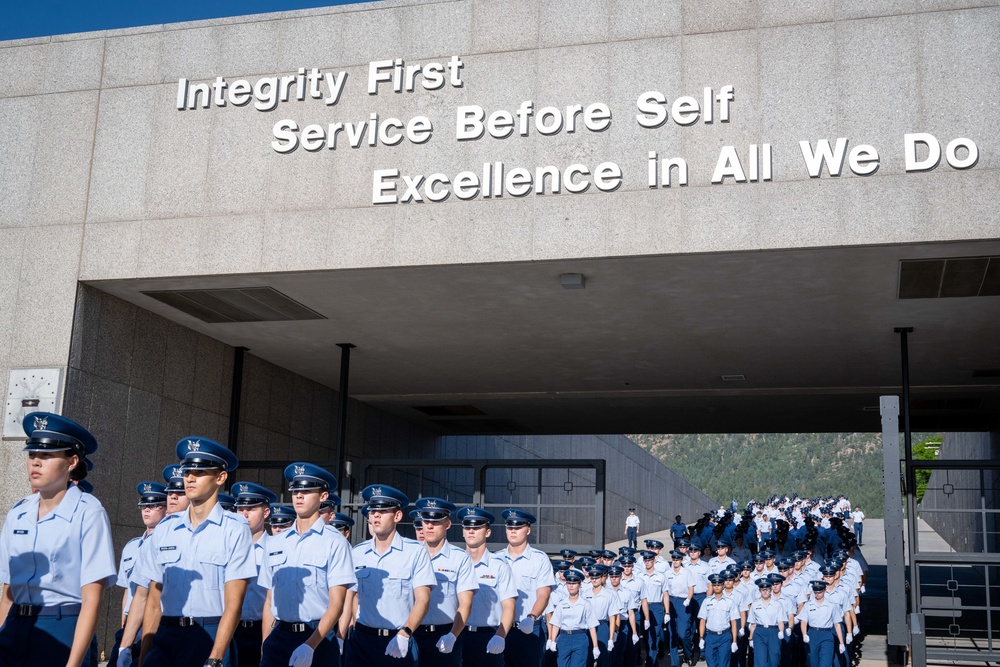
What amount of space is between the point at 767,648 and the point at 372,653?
8211 millimetres

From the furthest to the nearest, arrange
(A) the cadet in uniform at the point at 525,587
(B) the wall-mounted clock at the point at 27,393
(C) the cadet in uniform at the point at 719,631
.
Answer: (C) the cadet in uniform at the point at 719,631
(B) the wall-mounted clock at the point at 27,393
(A) the cadet in uniform at the point at 525,587

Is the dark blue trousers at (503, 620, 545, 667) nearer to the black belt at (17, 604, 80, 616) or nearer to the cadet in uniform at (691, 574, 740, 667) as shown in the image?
the cadet in uniform at (691, 574, 740, 667)

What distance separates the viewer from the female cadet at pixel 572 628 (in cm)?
1158

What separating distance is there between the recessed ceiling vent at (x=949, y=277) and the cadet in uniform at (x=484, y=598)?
16.2 ft

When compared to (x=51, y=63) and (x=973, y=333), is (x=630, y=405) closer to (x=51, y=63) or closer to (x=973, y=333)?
(x=973, y=333)

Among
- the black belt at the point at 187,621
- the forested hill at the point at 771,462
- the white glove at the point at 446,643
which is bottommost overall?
the white glove at the point at 446,643

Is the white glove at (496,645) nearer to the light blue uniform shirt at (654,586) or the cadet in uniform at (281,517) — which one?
the cadet in uniform at (281,517)

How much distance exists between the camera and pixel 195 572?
531 centimetres

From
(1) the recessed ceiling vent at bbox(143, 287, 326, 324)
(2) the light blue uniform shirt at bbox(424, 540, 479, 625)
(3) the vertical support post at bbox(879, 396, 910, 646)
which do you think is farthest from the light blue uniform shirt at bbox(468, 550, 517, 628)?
(1) the recessed ceiling vent at bbox(143, 287, 326, 324)

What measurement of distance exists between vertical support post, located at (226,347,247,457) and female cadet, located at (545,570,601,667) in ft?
17.7

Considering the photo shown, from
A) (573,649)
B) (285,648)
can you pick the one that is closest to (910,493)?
(573,649)

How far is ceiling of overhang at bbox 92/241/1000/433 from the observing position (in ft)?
35.5

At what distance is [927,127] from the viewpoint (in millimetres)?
9625

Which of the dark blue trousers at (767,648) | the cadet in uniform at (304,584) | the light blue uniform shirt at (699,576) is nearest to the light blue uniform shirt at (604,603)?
the dark blue trousers at (767,648)
